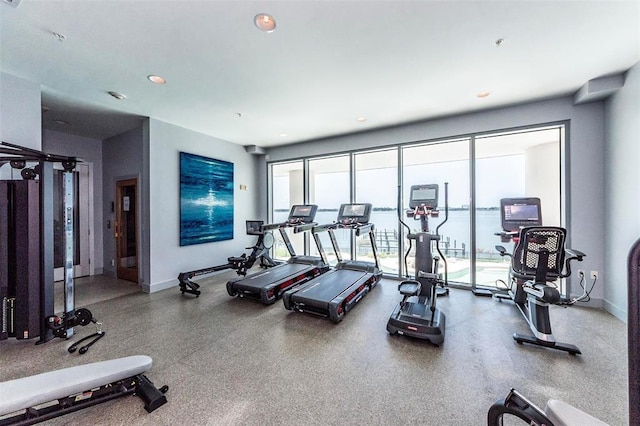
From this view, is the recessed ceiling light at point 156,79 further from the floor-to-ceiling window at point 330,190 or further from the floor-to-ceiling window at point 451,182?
the floor-to-ceiling window at point 451,182

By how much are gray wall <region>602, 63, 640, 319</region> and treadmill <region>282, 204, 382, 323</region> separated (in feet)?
11.2

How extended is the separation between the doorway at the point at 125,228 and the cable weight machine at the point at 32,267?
102 inches

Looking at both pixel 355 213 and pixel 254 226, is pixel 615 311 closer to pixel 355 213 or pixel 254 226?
pixel 355 213

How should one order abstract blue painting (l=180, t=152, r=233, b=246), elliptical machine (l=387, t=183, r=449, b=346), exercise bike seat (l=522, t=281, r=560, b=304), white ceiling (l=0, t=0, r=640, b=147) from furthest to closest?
abstract blue painting (l=180, t=152, r=233, b=246)
elliptical machine (l=387, t=183, r=449, b=346)
exercise bike seat (l=522, t=281, r=560, b=304)
white ceiling (l=0, t=0, r=640, b=147)

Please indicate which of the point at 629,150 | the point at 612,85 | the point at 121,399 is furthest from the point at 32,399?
the point at 612,85

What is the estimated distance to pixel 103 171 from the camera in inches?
235

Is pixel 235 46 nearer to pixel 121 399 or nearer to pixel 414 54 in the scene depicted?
pixel 414 54

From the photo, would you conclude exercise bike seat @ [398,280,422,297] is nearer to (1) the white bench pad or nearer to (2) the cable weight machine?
(1) the white bench pad

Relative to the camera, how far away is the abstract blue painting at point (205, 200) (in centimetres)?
527

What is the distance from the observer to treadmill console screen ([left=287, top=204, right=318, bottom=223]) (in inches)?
214

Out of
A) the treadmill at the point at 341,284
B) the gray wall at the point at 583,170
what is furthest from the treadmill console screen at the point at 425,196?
the gray wall at the point at 583,170

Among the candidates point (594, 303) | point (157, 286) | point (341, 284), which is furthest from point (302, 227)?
point (594, 303)

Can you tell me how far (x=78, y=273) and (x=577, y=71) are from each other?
9922mm

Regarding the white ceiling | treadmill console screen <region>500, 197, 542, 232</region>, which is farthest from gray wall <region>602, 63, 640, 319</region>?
treadmill console screen <region>500, 197, 542, 232</region>
